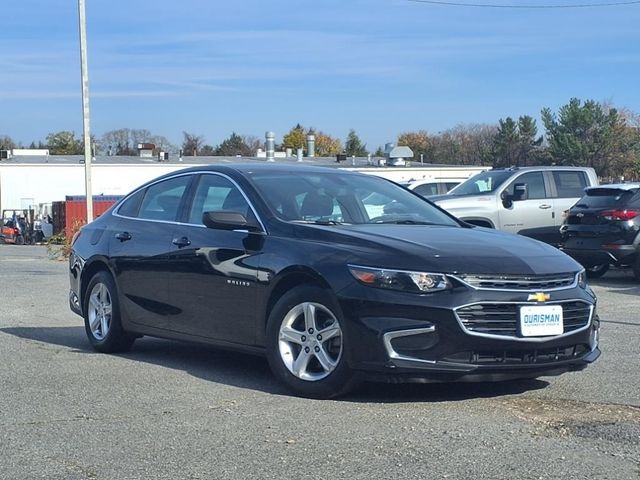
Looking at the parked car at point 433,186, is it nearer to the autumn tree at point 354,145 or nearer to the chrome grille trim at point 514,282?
the chrome grille trim at point 514,282

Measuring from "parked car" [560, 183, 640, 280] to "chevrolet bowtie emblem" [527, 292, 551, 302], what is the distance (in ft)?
29.0

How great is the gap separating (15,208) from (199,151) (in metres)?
49.4

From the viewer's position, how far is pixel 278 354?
6.53 metres

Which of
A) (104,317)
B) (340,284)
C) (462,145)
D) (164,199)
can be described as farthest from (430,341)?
(462,145)

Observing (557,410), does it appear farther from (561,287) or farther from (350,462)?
(350,462)

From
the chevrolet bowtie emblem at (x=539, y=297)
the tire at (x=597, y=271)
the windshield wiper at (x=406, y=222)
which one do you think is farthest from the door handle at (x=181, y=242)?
the tire at (x=597, y=271)

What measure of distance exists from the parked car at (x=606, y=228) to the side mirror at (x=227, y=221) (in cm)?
891

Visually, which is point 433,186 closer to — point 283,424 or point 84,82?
point 84,82

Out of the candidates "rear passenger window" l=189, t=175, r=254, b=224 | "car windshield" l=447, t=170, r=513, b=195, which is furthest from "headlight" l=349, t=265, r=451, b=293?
"car windshield" l=447, t=170, r=513, b=195

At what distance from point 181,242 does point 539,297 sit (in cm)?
287

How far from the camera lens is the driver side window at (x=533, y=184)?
57.9 ft

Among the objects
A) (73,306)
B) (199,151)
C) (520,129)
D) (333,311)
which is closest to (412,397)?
(333,311)

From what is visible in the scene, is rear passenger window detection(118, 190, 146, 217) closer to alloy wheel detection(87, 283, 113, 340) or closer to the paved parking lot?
alloy wheel detection(87, 283, 113, 340)

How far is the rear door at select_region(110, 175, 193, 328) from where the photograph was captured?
7777 mm
